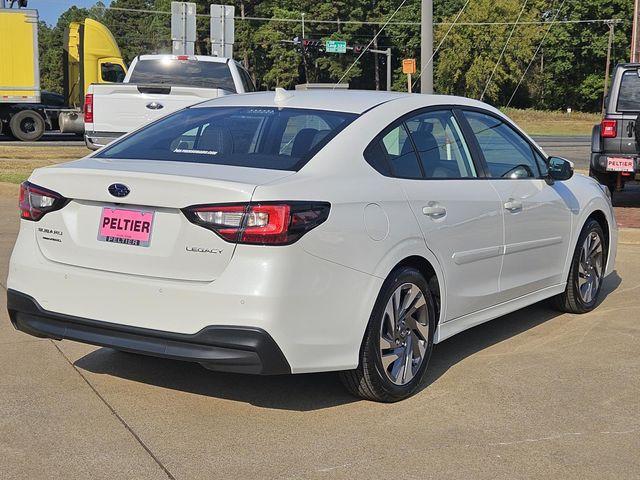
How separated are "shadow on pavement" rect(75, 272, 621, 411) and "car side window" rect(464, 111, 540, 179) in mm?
1145

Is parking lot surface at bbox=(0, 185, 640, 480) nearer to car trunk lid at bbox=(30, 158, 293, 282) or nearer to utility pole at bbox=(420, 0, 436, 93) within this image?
car trunk lid at bbox=(30, 158, 293, 282)

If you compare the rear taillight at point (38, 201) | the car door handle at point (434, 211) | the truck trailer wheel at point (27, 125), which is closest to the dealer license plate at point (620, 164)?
the car door handle at point (434, 211)

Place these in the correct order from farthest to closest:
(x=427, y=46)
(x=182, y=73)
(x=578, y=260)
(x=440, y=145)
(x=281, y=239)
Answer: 1. (x=182, y=73)
2. (x=427, y=46)
3. (x=578, y=260)
4. (x=440, y=145)
5. (x=281, y=239)

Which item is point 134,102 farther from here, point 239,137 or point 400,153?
point 400,153

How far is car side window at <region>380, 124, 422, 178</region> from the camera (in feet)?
15.9

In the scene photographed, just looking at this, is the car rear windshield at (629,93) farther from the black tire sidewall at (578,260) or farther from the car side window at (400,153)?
the car side window at (400,153)

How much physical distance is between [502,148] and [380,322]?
6.60 ft

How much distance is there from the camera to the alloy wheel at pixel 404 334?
4.63 m

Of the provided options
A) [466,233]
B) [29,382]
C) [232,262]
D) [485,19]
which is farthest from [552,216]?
[485,19]

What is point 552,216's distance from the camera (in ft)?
20.1

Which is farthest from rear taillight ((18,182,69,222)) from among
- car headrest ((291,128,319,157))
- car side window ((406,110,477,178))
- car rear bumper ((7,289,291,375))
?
car side window ((406,110,477,178))

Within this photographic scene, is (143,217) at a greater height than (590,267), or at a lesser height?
greater

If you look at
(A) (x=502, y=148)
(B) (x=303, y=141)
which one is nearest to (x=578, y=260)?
(A) (x=502, y=148)

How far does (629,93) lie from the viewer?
1212cm
